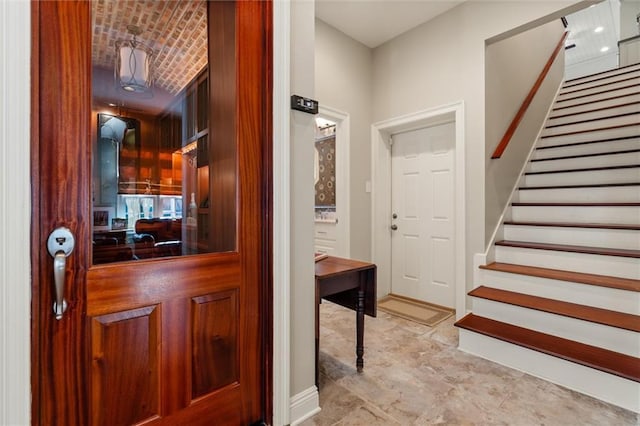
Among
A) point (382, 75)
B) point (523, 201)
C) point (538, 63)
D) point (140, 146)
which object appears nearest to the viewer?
point (140, 146)

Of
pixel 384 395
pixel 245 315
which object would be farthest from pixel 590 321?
pixel 245 315

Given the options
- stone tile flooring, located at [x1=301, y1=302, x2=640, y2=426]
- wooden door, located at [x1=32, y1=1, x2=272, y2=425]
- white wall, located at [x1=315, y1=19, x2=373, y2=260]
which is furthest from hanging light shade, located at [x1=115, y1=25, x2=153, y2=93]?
white wall, located at [x1=315, y1=19, x2=373, y2=260]

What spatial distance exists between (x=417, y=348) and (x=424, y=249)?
1326mm

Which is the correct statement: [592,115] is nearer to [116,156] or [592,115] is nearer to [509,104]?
[509,104]

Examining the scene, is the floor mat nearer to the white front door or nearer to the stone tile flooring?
the white front door

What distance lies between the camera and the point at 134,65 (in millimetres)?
1188

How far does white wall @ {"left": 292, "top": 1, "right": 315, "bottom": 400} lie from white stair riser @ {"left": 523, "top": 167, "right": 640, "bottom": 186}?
10.3ft

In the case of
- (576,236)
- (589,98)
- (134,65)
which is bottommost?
(576,236)

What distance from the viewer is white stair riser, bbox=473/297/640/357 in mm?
1849

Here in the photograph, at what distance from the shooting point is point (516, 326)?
7.39 feet

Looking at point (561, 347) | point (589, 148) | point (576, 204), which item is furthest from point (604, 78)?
point (561, 347)

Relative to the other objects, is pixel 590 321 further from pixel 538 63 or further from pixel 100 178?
pixel 538 63

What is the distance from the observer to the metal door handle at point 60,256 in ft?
3.01

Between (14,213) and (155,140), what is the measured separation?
20.7 inches
